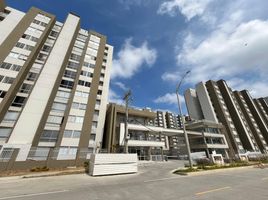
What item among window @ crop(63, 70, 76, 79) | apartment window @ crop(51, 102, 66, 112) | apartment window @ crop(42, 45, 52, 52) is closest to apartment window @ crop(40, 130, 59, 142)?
apartment window @ crop(51, 102, 66, 112)

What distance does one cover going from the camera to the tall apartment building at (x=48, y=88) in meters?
25.2

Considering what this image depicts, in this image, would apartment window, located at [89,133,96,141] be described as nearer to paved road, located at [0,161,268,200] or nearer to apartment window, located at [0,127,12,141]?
apartment window, located at [0,127,12,141]

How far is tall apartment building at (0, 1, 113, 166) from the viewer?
2517 cm

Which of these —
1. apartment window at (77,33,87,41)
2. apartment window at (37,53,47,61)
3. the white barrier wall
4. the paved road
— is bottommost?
the paved road

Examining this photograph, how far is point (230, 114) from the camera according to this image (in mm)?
63531

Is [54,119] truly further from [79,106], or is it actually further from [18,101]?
[18,101]

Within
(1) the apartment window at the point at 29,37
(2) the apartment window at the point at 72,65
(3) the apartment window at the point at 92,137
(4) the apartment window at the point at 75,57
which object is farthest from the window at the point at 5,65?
(3) the apartment window at the point at 92,137

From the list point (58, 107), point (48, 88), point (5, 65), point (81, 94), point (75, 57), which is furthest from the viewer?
point (75, 57)

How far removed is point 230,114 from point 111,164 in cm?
6380

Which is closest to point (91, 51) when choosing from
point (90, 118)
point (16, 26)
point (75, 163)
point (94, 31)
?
point (94, 31)

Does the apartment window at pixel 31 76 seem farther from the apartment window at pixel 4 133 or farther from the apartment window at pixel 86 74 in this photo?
the apartment window at pixel 4 133

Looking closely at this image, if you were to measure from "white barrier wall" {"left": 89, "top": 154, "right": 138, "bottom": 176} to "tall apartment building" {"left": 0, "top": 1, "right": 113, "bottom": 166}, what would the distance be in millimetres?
11970

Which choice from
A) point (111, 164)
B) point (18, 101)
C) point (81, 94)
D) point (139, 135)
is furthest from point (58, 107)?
point (111, 164)

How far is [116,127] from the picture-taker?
3500 cm
